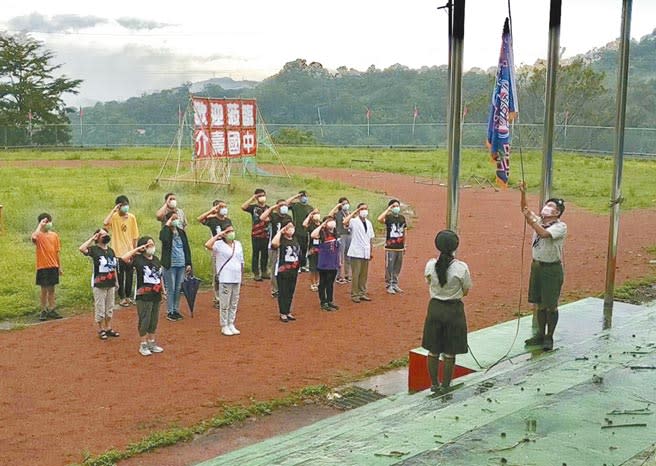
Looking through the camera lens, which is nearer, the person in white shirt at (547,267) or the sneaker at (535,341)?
the person in white shirt at (547,267)

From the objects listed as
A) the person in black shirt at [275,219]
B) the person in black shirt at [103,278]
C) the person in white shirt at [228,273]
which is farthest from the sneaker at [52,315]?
the person in black shirt at [275,219]

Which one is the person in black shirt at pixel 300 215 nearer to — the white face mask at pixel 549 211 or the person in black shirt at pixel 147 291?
the person in black shirt at pixel 147 291

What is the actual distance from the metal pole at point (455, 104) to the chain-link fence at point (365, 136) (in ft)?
133

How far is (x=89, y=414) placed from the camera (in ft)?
25.6

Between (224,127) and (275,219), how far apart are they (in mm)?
13015

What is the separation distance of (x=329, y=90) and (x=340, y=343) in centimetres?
6414

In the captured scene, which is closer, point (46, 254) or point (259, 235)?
point (46, 254)

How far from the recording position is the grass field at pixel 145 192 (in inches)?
569

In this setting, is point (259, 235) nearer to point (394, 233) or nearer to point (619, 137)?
point (394, 233)

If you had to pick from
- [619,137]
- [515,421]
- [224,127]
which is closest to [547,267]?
[619,137]

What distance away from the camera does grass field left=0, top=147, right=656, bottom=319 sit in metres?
14.4

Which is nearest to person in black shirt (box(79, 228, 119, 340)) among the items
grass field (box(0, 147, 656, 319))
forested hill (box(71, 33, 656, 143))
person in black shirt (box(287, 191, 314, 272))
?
grass field (box(0, 147, 656, 319))

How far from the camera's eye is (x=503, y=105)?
304 inches

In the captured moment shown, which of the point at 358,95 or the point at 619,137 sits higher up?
the point at 358,95
